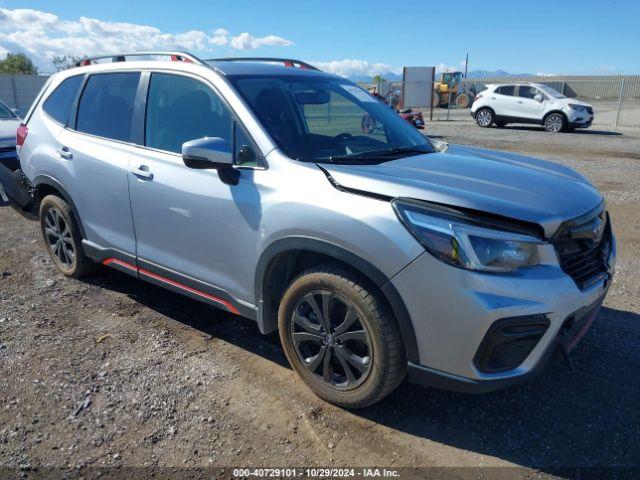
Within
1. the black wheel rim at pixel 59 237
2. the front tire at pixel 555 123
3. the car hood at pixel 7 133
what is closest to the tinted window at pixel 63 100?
the black wheel rim at pixel 59 237

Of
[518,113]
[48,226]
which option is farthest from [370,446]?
[518,113]

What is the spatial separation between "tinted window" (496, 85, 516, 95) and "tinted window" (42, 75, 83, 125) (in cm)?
1901

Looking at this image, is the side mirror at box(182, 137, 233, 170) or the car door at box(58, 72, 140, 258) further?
the car door at box(58, 72, 140, 258)

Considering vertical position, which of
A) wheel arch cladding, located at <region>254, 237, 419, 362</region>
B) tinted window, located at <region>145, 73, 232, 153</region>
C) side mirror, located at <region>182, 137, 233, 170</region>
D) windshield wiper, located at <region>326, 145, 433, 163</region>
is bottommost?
wheel arch cladding, located at <region>254, 237, 419, 362</region>

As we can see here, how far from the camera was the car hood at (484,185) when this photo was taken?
2455 mm

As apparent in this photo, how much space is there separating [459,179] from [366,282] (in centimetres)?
76

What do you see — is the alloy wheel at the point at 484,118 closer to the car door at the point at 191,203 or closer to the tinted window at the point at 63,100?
the tinted window at the point at 63,100

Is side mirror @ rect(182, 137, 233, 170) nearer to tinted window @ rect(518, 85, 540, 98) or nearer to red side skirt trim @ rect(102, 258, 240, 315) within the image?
red side skirt trim @ rect(102, 258, 240, 315)

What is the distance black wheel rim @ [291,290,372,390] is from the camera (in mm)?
2729

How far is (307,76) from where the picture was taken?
3887 millimetres

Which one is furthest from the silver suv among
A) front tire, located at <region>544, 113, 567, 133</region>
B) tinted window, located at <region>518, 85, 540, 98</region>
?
tinted window, located at <region>518, 85, 540, 98</region>

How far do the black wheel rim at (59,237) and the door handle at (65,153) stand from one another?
0.54 metres

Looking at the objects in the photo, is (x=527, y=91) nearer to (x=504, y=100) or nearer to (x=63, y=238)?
(x=504, y=100)

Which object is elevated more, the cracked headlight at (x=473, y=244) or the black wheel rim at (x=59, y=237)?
the cracked headlight at (x=473, y=244)
